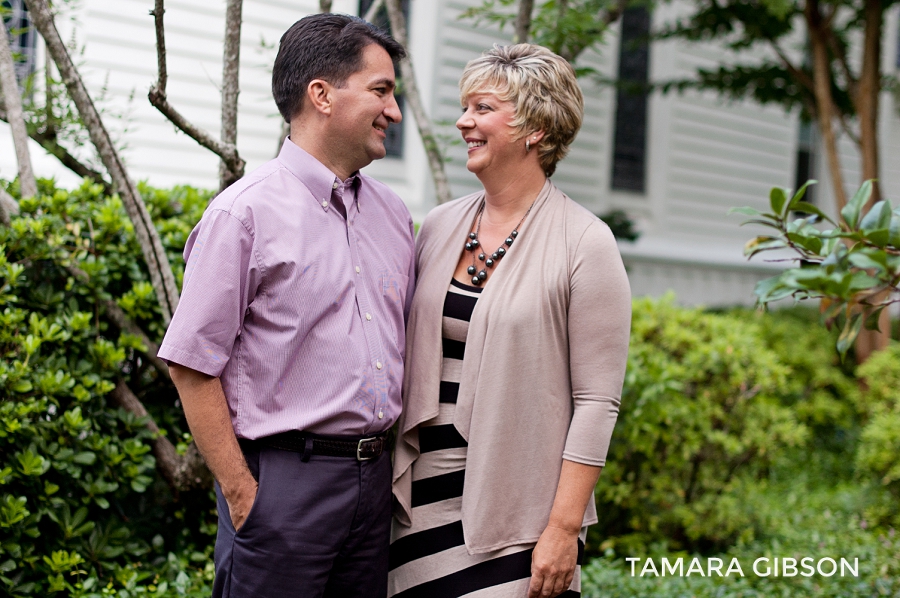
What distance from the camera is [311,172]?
7.88 ft

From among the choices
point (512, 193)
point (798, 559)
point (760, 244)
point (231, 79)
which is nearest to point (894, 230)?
point (760, 244)

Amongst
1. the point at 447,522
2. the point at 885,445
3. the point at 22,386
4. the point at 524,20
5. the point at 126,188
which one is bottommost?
the point at 885,445

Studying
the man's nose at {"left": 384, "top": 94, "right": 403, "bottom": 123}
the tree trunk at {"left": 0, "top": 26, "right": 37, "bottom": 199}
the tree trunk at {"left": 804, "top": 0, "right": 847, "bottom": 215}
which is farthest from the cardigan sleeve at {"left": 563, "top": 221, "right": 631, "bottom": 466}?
the tree trunk at {"left": 804, "top": 0, "right": 847, "bottom": 215}

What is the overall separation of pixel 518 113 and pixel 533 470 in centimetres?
108

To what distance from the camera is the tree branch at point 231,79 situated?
11.1ft

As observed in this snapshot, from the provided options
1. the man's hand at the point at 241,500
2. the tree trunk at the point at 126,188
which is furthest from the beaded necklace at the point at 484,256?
the tree trunk at the point at 126,188

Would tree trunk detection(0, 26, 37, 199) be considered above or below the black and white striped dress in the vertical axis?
above

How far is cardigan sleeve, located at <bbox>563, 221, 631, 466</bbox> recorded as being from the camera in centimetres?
236

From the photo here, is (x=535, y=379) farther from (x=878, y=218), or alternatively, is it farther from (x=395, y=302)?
(x=878, y=218)

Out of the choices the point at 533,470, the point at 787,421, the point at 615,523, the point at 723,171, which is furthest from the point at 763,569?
the point at 723,171

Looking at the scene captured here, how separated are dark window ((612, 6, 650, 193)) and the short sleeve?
11.4 meters

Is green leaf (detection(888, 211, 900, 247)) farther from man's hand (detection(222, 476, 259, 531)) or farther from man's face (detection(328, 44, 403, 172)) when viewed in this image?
man's hand (detection(222, 476, 259, 531))

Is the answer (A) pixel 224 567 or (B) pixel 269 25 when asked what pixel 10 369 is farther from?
(B) pixel 269 25

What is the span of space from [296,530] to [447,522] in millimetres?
487
